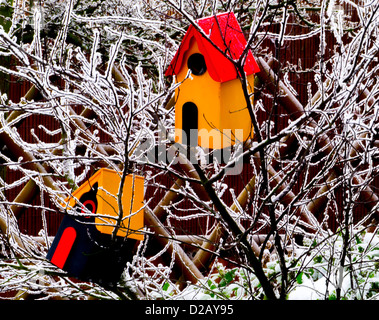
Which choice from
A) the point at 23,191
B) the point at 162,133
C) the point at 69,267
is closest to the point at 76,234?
the point at 69,267

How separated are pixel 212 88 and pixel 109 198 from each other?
56 cm

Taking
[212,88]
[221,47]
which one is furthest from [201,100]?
[221,47]

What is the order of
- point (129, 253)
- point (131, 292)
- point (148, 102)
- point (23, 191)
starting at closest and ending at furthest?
point (148, 102) < point (129, 253) < point (131, 292) < point (23, 191)

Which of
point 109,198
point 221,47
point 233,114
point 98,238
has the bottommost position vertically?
point 98,238

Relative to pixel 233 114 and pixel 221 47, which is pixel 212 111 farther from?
pixel 221 47

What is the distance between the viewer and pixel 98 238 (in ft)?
5.84

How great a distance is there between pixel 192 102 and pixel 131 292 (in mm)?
833

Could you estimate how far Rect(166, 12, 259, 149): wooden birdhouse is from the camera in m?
1.67

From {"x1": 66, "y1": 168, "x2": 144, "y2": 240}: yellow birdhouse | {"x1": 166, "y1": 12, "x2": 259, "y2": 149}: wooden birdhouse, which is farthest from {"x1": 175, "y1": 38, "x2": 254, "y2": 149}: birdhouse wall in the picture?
{"x1": 66, "y1": 168, "x2": 144, "y2": 240}: yellow birdhouse

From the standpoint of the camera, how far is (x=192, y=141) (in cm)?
173

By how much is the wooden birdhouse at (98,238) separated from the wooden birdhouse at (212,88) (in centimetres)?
30

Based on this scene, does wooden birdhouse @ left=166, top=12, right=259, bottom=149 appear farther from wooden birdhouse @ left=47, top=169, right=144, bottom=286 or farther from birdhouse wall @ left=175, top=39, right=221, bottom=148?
wooden birdhouse @ left=47, top=169, right=144, bottom=286

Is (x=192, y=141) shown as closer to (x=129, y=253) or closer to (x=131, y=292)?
(x=129, y=253)

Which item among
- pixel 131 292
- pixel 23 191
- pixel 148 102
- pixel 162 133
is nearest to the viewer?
pixel 148 102
